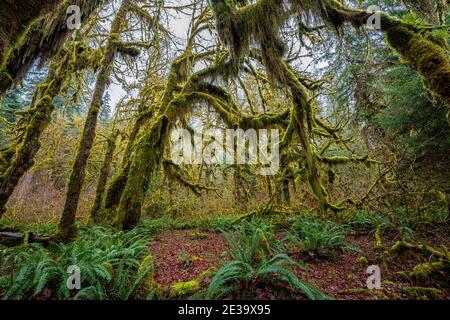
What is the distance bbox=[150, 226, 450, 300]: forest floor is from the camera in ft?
Answer: 8.81

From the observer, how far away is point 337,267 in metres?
3.48

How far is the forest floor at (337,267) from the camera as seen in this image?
8.81 feet

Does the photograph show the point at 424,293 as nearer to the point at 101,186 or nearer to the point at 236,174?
the point at 236,174

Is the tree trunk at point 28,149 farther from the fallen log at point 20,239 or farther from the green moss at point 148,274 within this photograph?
the green moss at point 148,274

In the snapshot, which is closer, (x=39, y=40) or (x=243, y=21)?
(x=39, y=40)

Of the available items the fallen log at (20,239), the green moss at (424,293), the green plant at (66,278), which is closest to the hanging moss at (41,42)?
the green plant at (66,278)

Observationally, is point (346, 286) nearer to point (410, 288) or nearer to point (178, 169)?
point (410, 288)

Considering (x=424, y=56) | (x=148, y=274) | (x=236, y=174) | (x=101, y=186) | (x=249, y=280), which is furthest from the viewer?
(x=236, y=174)

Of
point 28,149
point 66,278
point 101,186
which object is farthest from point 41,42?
point 101,186

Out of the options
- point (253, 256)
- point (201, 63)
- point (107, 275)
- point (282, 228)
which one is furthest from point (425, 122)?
point (107, 275)

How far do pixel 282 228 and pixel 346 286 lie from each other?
10.5ft

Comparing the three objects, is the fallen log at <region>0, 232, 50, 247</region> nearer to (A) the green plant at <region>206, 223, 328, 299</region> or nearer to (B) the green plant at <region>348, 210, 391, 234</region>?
(A) the green plant at <region>206, 223, 328, 299</region>
